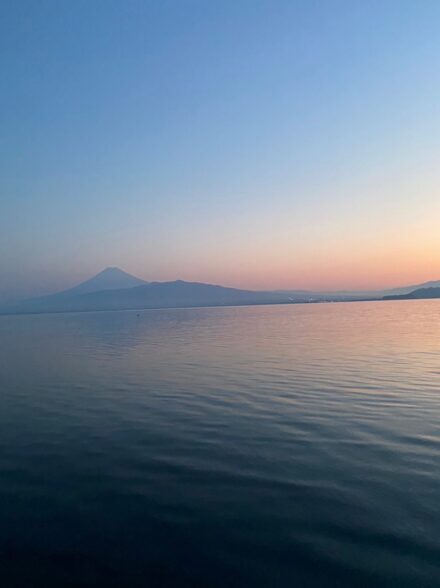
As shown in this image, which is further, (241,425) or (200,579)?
(241,425)

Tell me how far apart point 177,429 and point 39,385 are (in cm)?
1563

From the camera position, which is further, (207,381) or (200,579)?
(207,381)

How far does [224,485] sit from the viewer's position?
37.3ft

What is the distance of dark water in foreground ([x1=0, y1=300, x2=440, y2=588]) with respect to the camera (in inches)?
311

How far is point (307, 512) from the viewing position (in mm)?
9695

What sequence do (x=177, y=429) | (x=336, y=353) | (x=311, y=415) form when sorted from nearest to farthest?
(x=177, y=429) → (x=311, y=415) → (x=336, y=353)

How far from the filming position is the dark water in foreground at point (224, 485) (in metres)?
7.91

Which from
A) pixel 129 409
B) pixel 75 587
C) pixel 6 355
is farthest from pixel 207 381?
pixel 6 355

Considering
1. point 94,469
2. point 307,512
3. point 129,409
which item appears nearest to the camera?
point 307,512

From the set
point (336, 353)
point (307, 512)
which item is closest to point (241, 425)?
point (307, 512)

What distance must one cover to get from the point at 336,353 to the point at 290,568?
32187 millimetres

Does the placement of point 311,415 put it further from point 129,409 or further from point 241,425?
point 129,409

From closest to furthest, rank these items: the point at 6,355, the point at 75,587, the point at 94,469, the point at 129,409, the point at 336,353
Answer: the point at 75,587, the point at 94,469, the point at 129,409, the point at 336,353, the point at 6,355

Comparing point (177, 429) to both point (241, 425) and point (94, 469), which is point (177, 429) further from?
point (94, 469)
